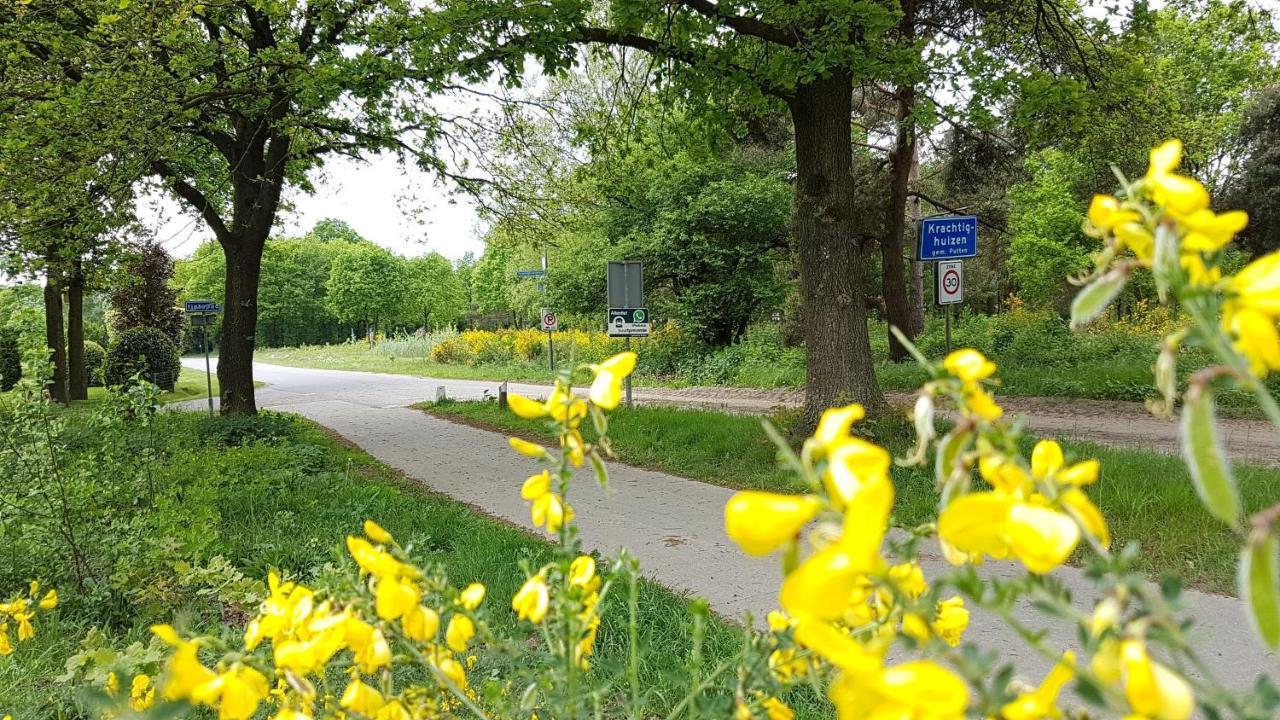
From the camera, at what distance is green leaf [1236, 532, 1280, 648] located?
0.35m

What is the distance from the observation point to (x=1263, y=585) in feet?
1.16

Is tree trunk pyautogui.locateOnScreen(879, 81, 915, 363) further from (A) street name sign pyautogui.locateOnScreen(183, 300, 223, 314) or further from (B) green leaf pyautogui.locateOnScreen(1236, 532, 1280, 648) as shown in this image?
(B) green leaf pyautogui.locateOnScreen(1236, 532, 1280, 648)

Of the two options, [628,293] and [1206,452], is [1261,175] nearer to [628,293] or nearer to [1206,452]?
[628,293]

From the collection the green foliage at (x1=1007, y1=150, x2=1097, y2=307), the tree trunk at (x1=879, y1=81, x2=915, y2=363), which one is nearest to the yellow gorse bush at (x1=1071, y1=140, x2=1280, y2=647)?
the tree trunk at (x1=879, y1=81, x2=915, y2=363)

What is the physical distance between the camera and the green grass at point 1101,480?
3742 millimetres

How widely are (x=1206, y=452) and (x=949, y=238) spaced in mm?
7870

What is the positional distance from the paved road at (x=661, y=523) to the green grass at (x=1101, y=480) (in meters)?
0.29

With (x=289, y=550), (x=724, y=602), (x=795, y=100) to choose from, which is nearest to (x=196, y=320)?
(x=289, y=550)

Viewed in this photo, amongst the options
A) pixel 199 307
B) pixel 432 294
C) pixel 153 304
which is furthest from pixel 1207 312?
pixel 432 294

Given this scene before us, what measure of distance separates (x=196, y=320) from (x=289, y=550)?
9.96m

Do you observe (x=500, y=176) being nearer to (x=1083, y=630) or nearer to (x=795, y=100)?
(x=795, y=100)

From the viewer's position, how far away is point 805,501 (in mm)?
416

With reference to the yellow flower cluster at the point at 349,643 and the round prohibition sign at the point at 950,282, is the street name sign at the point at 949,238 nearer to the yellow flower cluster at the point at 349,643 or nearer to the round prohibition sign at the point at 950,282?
the round prohibition sign at the point at 950,282

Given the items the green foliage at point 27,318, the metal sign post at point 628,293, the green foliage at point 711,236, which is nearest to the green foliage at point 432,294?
the green foliage at point 711,236
